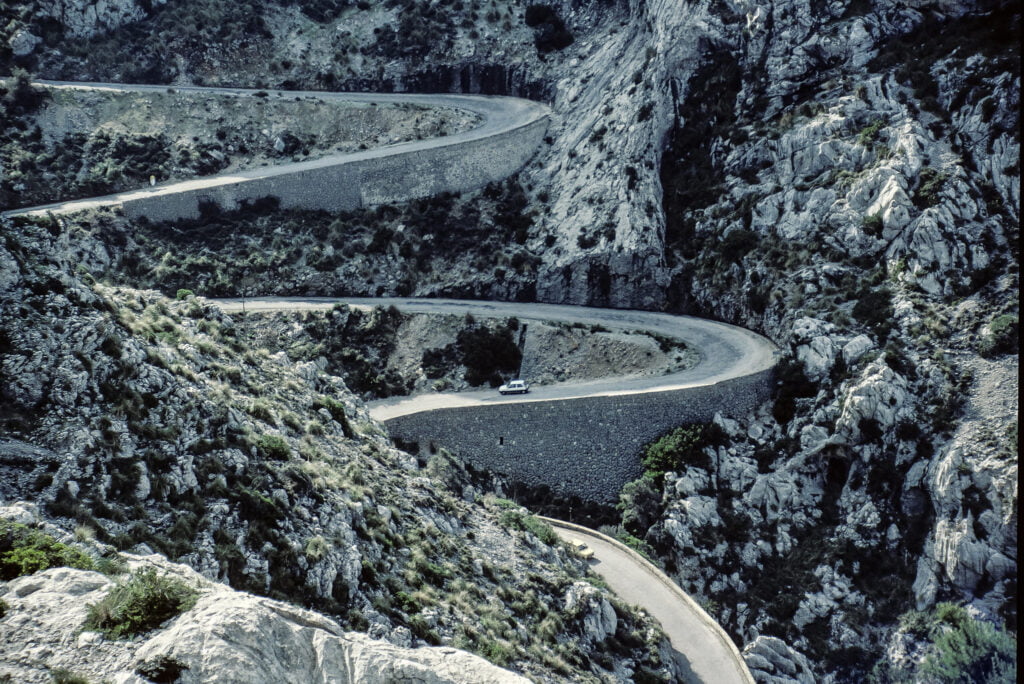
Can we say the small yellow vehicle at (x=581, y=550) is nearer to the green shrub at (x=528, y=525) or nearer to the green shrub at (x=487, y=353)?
the green shrub at (x=528, y=525)

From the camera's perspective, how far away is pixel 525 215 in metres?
66.2

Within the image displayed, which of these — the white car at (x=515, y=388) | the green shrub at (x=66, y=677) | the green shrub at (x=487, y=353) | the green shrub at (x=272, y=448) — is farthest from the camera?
the green shrub at (x=487, y=353)

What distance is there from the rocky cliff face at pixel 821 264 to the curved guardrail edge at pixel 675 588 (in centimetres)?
353

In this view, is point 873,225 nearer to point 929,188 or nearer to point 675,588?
point 929,188

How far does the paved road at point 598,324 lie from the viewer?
48.5m

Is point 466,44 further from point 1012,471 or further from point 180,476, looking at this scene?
point 180,476

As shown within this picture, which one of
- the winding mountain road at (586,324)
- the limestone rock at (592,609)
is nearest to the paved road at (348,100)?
the winding mountain road at (586,324)

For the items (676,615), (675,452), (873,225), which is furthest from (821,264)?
(676,615)

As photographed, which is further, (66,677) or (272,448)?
(272,448)

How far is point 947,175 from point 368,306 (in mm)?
37480

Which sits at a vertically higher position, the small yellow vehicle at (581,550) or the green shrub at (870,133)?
the green shrub at (870,133)

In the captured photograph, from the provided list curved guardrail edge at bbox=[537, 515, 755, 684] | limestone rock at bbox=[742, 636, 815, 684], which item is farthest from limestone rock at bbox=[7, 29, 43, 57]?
limestone rock at bbox=[742, 636, 815, 684]

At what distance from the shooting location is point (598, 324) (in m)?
55.1

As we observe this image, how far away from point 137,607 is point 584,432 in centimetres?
3570
